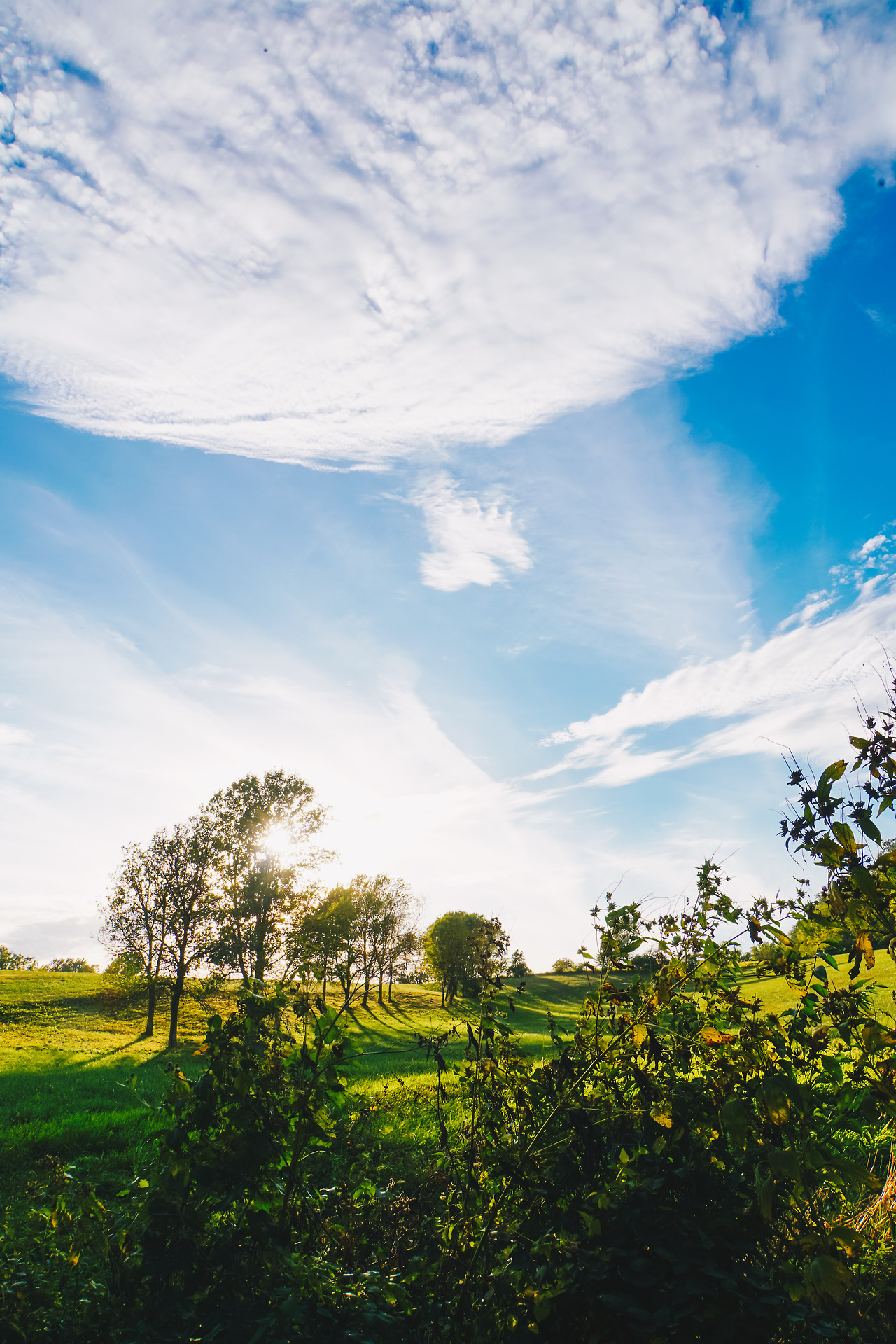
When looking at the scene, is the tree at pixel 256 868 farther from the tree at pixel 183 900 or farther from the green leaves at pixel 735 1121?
the green leaves at pixel 735 1121

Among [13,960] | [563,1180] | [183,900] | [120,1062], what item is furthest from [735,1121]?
[13,960]

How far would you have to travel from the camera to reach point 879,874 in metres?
2.10

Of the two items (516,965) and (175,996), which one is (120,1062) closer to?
(175,996)

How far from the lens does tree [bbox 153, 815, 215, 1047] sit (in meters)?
30.9

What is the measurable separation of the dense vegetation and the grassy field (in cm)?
30

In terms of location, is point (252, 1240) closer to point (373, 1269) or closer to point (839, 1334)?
point (373, 1269)

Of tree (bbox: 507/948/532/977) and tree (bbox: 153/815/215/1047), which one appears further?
tree (bbox: 153/815/215/1047)

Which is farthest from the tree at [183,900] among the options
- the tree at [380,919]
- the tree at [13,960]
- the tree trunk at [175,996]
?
the tree at [13,960]

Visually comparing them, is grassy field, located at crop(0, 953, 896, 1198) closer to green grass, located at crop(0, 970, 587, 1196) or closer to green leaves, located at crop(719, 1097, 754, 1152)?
green grass, located at crop(0, 970, 587, 1196)

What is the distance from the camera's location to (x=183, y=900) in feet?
102

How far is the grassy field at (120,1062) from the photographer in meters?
6.93

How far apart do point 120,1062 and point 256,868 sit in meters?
11.9

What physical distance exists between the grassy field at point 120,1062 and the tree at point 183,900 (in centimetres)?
352

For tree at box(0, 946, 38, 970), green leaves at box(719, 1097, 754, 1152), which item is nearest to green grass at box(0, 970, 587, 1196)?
green leaves at box(719, 1097, 754, 1152)
